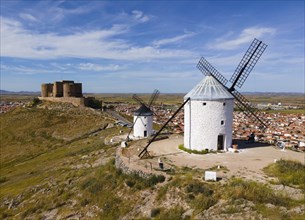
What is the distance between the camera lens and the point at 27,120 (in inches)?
2264

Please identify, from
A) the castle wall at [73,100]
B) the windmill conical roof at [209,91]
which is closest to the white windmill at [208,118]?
the windmill conical roof at [209,91]

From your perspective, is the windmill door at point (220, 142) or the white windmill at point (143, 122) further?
the white windmill at point (143, 122)

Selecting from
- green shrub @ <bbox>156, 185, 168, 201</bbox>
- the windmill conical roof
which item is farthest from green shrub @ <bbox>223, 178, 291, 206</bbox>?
the windmill conical roof

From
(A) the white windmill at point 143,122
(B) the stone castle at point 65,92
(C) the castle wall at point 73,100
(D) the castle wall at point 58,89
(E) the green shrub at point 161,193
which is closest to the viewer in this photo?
(E) the green shrub at point 161,193

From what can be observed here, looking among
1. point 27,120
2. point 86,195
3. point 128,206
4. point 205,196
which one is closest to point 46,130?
point 27,120

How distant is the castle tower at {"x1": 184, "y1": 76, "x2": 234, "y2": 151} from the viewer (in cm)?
2205

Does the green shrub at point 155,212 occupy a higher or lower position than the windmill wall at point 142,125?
lower

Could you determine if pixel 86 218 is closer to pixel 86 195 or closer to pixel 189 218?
pixel 86 195

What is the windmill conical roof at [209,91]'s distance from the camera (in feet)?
72.7

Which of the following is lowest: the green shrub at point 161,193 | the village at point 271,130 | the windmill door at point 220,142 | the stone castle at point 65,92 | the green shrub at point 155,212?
the village at point 271,130

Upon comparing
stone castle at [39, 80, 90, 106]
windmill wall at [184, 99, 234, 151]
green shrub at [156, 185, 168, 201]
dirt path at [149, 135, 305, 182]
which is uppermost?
stone castle at [39, 80, 90, 106]

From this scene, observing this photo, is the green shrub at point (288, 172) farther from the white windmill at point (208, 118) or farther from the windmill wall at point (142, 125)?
the windmill wall at point (142, 125)

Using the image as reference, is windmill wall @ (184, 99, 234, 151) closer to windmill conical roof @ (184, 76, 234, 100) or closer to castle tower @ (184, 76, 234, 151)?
castle tower @ (184, 76, 234, 151)

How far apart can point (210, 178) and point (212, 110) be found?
771 centimetres
